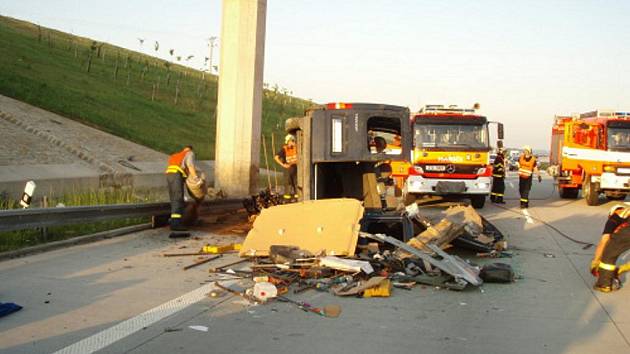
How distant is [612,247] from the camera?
26.2 feet

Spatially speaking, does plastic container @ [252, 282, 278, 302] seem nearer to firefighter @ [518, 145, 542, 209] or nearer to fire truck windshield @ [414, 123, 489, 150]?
fire truck windshield @ [414, 123, 489, 150]

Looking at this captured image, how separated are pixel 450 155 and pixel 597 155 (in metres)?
5.52

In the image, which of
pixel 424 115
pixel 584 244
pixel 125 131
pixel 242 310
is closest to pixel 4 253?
pixel 242 310

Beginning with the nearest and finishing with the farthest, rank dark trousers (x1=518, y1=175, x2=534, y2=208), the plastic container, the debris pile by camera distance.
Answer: the plastic container, the debris pile, dark trousers (x1=518, y1=175, x2=534, y2=208)

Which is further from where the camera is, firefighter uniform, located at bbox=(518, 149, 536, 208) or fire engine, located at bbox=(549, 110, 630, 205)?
fire engine, located at bbox=(549, 110, 630, 205)

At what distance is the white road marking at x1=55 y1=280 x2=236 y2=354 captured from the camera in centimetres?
533

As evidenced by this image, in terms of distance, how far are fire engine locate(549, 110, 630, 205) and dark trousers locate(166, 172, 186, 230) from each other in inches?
558

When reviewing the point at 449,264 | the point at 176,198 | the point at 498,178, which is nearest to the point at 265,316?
the point at 449,264

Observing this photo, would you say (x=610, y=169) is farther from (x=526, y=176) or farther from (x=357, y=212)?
(x=357, y=212)

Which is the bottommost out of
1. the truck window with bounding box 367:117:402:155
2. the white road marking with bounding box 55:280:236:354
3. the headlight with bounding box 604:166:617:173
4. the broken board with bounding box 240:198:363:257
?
the white road marking with bounding box 55:280:236:354

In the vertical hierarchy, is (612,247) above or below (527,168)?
below

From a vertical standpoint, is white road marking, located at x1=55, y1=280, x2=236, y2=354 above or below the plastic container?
below

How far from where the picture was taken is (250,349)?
5.41 metres

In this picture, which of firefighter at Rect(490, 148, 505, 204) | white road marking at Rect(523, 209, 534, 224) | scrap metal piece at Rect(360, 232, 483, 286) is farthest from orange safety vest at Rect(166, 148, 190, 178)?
firefighter at Rect(490, 148, 505, 204)
